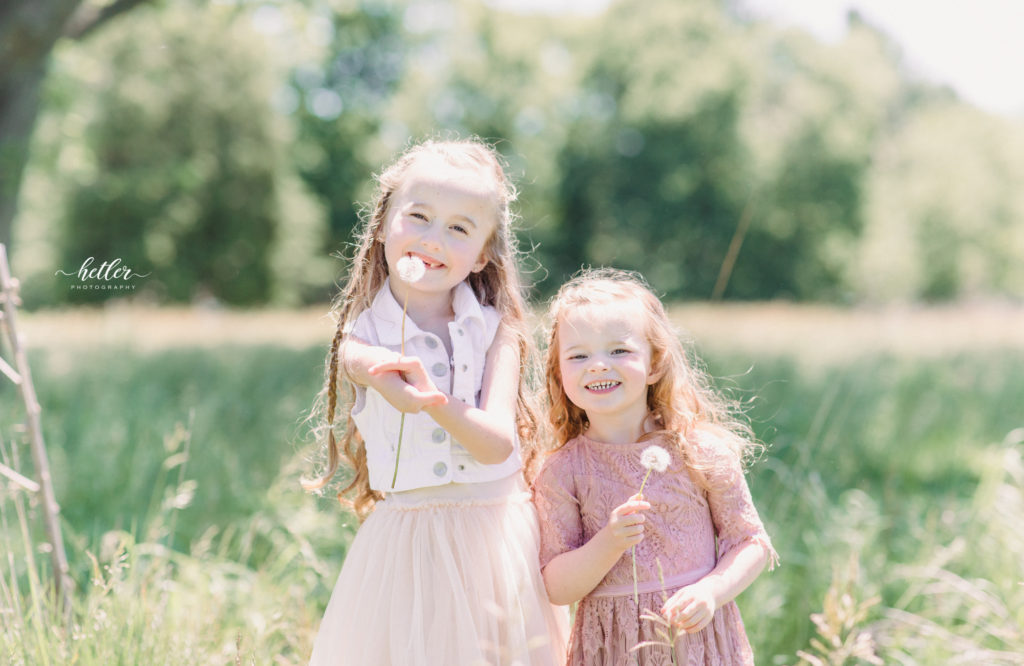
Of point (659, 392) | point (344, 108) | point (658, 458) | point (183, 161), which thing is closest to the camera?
point (658, 458)

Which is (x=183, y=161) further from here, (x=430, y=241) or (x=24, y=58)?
(x=430, y=241)

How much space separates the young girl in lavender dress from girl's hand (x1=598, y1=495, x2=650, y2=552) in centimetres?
5

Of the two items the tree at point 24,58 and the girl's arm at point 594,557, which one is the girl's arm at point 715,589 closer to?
the girl's arm at point 594,557

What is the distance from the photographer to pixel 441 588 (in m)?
1.96

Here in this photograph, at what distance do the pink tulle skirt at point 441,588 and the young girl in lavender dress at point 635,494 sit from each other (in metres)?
0.08

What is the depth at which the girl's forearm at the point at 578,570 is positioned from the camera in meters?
1.88

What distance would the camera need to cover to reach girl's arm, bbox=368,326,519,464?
184 centimetres

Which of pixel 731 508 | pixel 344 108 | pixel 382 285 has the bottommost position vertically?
pixel 731 508

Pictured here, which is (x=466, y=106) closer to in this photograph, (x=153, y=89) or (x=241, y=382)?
(x=153, y=89)

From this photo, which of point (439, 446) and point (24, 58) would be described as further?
point (24, 58)

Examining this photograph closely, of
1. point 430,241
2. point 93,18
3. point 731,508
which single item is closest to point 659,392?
point 731,508

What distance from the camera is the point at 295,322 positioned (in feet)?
44.7

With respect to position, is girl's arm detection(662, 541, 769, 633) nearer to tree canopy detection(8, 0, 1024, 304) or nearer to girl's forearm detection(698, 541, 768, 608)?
girl's forearm detection(698, 541, 768, 608)

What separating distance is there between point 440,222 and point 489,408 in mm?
448
